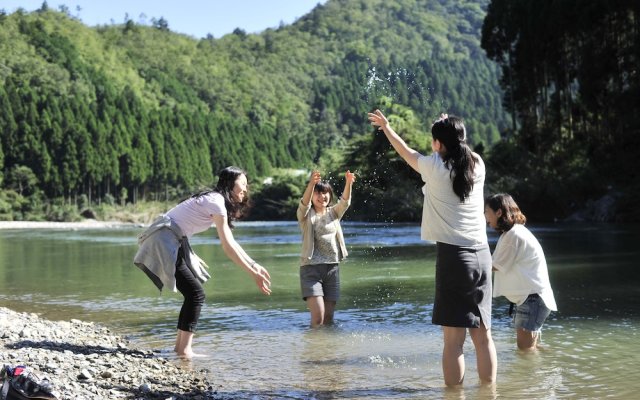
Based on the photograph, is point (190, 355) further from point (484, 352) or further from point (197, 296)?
point (484, 352)

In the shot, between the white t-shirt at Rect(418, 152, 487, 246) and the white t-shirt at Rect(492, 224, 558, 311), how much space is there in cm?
180

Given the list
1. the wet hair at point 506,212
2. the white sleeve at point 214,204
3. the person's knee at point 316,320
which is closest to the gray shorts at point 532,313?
the wet hair at point 506,212

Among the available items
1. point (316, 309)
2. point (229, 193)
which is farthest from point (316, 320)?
point (229, 193)

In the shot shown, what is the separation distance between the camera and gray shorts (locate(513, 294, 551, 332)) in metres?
7.14

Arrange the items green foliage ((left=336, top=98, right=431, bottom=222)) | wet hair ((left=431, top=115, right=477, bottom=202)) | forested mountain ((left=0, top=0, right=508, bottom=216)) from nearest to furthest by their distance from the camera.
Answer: wet hair ((left=431, top=115, right=477, bottom=202)), green foliage ((left=336, top=98, right=431, bottom=222)), forested mountain ((left=0, top=0, right=508, bottom=216))

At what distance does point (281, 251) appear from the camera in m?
26.9

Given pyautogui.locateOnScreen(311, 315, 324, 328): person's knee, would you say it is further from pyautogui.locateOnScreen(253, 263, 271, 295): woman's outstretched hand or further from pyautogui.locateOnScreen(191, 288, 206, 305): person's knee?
pyautogui.locateOnScreen(253, 263, 271, 295): woman's outstretched hand

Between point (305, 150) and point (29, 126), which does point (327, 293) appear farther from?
point (305, 150)

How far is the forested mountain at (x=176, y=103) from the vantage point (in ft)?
339

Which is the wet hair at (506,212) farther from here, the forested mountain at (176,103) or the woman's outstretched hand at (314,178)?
the forested mountain at (176,103)

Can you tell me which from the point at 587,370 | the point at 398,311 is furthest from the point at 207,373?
the point at 398,311

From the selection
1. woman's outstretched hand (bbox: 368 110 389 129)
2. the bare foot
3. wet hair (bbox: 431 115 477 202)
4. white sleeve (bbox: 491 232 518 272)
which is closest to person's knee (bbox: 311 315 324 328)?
the bare foot

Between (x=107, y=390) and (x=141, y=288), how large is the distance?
906 centimetres

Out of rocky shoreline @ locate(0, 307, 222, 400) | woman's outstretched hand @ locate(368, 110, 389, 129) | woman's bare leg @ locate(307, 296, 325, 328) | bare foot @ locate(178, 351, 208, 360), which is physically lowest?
bare foot @ locate(178, 351, 208, 360)
